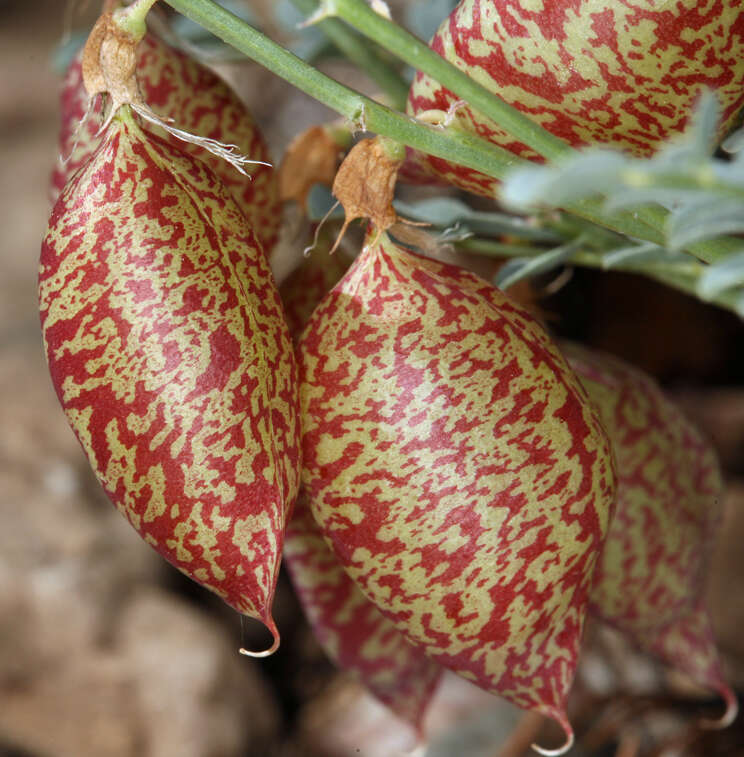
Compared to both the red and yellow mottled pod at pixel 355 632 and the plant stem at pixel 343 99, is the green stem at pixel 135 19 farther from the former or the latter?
the red and yellow mottled pod at pixel 355 632

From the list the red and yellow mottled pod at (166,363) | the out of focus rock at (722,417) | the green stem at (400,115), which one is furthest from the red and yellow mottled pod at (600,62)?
the out of focus rock at (722,417)

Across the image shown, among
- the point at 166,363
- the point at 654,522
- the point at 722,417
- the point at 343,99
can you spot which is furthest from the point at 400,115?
the point at 722,417

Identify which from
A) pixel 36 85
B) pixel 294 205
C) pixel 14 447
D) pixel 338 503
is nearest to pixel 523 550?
pixel 338 503

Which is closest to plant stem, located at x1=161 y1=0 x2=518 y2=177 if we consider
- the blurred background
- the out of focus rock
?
the blurred background

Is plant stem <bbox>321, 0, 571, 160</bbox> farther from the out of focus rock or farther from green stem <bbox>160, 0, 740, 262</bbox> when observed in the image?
the out of focus rock

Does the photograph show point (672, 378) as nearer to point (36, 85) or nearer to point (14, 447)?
point (14, 447)

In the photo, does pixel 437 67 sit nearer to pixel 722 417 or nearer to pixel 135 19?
pixel 135 19
